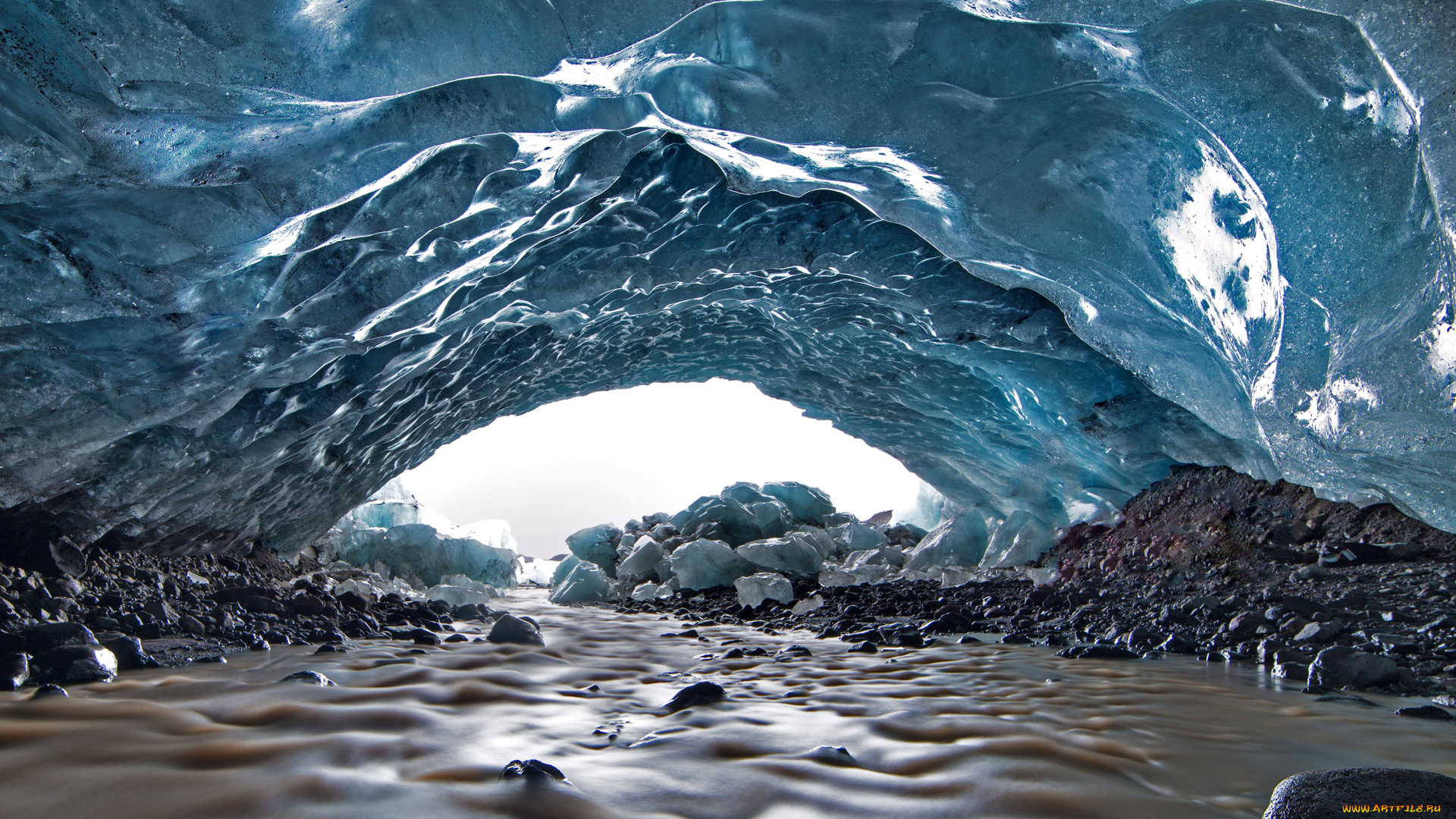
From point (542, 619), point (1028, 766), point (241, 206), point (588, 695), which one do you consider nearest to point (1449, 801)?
point (1028, 766)

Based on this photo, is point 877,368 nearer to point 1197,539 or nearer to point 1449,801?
point 1197,539

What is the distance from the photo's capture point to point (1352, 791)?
1.26 m

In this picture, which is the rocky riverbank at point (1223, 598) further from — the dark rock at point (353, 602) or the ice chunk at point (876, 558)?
the dark rock at point (353, 602)

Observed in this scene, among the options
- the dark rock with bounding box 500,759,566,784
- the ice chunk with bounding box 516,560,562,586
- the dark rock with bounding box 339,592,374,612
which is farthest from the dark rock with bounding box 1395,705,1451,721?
the ice chunk with bounding box 516,560,562,586

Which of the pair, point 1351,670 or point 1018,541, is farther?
point 1018,541

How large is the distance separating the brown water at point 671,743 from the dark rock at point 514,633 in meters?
0.68

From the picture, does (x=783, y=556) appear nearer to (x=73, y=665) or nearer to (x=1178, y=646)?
(x=1178, y=646)

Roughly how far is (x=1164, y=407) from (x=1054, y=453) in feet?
4.82

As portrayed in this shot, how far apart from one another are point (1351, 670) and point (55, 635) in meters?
4.65

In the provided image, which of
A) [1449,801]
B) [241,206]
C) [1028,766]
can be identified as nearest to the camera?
[1449,801]

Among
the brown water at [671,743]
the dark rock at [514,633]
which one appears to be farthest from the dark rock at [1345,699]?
the dark rock at [514,633]

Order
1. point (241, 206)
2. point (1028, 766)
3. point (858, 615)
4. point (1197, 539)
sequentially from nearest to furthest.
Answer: point (1028, 766), point (241, 206), point (1197, 539), point (858, 615)

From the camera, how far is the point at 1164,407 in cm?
488

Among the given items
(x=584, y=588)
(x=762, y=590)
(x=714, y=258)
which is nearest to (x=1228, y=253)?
(x=714, y=258)
